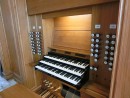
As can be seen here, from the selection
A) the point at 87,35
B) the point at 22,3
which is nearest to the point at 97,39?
the point at 87,35

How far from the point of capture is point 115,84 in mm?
766

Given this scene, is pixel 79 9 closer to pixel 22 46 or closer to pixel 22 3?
pixel 22 3

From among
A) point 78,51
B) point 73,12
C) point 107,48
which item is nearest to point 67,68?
point 78,51

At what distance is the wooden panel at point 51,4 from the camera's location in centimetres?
124

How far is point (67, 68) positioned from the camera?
163 cm

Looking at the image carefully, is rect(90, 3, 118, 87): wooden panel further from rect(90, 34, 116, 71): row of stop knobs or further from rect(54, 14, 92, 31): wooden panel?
rect(54, 14, 92, 31): wooden panel

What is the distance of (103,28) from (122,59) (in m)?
0.62

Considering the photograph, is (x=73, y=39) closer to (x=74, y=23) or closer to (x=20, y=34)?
(x=74, y=23)

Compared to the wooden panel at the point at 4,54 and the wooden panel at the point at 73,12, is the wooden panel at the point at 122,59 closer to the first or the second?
the wooden panel at the point at 73,12

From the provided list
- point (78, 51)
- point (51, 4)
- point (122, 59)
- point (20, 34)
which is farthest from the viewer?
point (20, 34)

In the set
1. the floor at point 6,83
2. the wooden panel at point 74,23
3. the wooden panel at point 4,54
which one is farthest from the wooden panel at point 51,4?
the floor at point 6,83

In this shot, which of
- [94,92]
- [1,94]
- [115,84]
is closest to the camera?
[115,84]

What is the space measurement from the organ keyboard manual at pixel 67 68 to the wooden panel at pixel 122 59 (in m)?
0.66

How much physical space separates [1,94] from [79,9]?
163 centimetres
